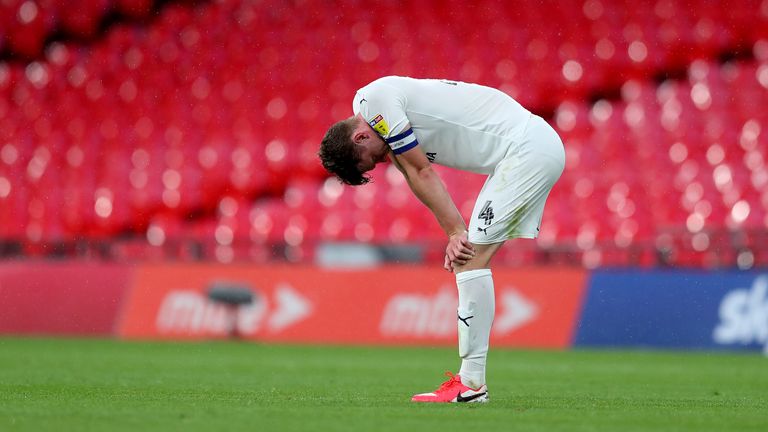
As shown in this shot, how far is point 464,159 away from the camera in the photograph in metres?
6.01

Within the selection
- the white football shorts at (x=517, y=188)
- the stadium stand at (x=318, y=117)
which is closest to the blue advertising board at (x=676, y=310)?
the stadium stand at (x=318, y=117)

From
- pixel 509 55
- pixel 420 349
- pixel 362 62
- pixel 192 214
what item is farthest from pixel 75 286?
pixel 509 55

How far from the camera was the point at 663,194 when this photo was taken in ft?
48.2

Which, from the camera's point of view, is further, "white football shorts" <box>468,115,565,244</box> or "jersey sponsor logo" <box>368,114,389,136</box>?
"white football shorts" <box>468,115,565,244</box>

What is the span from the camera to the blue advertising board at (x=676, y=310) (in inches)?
465

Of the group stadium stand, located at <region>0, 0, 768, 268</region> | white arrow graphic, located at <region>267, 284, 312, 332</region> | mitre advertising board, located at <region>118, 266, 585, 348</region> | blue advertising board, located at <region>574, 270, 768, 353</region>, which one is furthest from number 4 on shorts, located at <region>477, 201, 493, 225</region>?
white arrow graphic, located at <region>267, 284, 312, 332</region>

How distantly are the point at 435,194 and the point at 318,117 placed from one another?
40.2ft

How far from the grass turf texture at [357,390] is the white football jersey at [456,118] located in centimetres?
131

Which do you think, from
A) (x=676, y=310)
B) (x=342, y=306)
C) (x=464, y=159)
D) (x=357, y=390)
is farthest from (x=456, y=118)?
(x=342, y=306)

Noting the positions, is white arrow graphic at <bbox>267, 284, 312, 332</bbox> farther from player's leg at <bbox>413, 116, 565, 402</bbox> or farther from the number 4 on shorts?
the number 4 on shorts

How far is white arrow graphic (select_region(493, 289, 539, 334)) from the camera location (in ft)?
42.2

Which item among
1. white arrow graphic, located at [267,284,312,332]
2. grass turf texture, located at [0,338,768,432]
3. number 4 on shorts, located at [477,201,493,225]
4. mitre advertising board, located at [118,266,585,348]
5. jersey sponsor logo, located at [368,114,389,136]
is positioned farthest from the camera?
white arrow graphic, located at [267,284,312,332]

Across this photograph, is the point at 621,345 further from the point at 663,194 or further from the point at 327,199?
the point at 327,199

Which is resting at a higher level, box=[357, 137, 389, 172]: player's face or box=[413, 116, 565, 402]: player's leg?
box=[357, 137, 389, 172]: player's face
